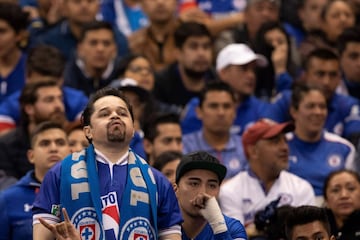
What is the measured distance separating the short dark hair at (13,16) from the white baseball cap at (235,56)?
6.71ft

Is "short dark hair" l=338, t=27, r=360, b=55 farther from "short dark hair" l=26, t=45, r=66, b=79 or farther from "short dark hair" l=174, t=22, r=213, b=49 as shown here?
"short dark hair" l=26, t=45, r=66, b=79

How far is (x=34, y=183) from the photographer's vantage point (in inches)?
377

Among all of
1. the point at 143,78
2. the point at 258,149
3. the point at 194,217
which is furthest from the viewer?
the point at 143,78

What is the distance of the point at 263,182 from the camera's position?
10.5m

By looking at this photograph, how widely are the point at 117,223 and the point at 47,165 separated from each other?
7.92ft

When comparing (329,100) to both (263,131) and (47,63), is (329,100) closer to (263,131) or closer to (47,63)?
(263,131)

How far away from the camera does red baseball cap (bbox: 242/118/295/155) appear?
10.6 metres

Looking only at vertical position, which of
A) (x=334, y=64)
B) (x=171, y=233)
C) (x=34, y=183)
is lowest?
(x=171, y=233)

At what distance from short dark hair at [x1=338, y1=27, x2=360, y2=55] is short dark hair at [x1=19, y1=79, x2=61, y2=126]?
11.5 ft

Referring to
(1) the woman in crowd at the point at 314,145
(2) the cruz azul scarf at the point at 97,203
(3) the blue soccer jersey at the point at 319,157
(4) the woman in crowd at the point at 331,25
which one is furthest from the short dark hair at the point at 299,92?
(2) the cruz azul scarf at the point at 97,203

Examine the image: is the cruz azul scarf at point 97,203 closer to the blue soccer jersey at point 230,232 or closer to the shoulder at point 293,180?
the blue soccer jersey at point 230,232

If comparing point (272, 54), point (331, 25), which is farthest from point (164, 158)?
point (331, 25)

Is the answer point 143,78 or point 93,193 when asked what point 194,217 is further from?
point 143,78

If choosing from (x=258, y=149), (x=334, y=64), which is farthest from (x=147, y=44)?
(x=258, y=149)
